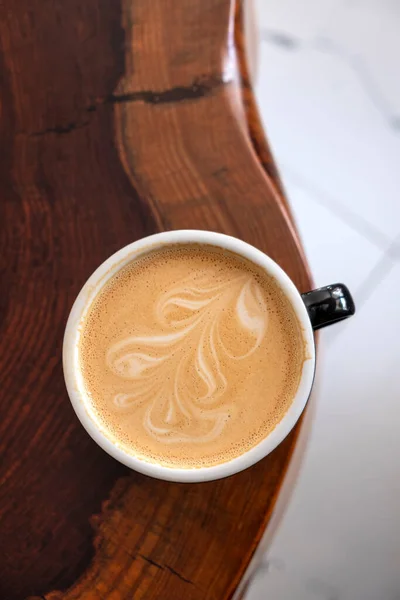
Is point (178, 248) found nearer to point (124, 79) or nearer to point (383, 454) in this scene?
point (124, 79)

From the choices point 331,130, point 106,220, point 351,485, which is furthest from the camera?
point 331,130

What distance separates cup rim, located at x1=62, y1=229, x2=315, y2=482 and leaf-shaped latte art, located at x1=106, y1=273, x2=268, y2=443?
1.4 inches

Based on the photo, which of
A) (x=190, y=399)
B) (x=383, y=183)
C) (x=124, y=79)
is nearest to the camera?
(x=190, y=399)

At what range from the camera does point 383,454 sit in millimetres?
1234

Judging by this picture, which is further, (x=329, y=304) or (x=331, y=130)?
(x=331, y=130)

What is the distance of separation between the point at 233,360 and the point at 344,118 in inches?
36.5

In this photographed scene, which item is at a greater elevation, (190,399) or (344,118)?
(344,118)

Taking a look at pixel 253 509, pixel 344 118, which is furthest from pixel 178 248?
pixel 344 118

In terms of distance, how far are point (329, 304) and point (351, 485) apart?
762 millimetres

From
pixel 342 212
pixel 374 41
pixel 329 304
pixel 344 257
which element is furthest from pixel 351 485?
pixel 374 41

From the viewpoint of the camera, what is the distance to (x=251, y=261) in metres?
0.62

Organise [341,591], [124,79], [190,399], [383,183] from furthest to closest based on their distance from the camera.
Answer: [383,183]
[341,591]
[124,79]
[190,399]

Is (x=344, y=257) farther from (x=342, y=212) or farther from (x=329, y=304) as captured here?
(x=329, y=304)

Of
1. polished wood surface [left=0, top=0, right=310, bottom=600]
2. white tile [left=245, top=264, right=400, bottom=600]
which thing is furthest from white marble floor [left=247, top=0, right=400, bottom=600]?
polished wood surface [left=0, top=0, right=310, bottom=600]
